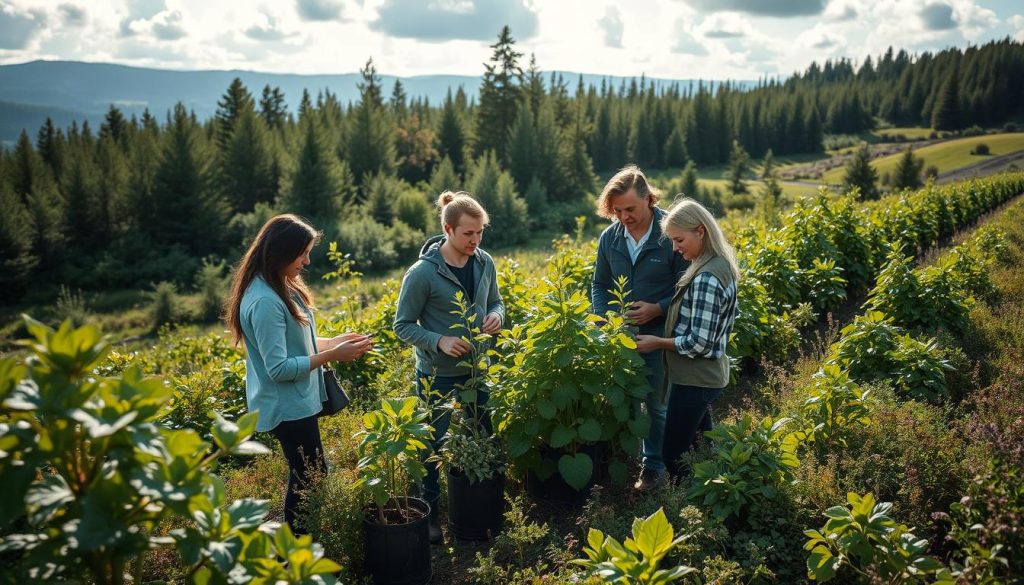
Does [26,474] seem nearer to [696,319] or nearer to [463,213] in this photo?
[463,213]

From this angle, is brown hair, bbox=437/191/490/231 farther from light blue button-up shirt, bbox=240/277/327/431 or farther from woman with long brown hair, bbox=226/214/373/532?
light blue button-up shirt, bbox=240/277/327/431

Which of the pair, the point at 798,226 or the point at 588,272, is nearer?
the point at 588,272

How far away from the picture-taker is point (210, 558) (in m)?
1.82

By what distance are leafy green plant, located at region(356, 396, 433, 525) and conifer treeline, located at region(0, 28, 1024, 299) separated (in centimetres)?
3300

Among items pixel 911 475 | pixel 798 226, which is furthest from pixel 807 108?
pixel 911 475

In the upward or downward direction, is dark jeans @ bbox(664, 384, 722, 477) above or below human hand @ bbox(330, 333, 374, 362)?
below

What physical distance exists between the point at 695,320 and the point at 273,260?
247cm

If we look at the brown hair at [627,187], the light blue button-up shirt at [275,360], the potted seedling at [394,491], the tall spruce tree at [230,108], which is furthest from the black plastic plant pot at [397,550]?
the tall spruce tree at [230,108]

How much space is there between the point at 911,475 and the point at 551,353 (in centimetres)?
218

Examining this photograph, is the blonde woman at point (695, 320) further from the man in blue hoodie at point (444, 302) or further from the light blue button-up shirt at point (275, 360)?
the light blue button-up shirt at point (275, 360)

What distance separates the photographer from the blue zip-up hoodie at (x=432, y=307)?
4223 millimetres

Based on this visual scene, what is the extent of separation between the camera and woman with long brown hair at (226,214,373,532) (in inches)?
138

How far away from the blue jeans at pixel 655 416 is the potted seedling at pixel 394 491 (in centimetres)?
173

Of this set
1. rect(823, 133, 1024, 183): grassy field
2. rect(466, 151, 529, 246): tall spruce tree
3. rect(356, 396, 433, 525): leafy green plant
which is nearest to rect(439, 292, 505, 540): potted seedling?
rect(356, 396, 433, 525): leafy green plant
